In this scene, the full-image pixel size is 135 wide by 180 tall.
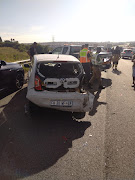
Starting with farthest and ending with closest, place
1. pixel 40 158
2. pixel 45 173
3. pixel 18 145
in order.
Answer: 1. pixel 18 145
2. pixel 40 158
3. pixel 45 173

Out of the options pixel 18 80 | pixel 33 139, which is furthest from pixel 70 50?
pixel 33 139

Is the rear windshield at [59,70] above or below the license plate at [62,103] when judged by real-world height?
above

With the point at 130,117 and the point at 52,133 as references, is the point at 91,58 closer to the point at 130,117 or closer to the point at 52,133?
the point at 130,117

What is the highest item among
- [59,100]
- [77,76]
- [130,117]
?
[77,76]

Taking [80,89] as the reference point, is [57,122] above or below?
below

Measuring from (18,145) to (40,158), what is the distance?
0.64m

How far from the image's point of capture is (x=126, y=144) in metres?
3.45

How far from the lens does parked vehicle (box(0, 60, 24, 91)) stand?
248 inches


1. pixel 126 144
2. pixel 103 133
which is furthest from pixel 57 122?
pixel 126 144

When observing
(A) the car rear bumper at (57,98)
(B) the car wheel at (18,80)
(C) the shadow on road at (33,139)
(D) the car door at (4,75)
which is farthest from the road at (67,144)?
(B) the car wheel at (18,80)

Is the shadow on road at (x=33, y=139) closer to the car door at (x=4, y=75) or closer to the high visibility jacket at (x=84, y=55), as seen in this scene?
the car door at (x=4, y=75)

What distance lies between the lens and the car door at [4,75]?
622cm

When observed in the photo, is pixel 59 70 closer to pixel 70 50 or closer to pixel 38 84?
pixel 38 84

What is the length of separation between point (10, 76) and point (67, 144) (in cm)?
447
